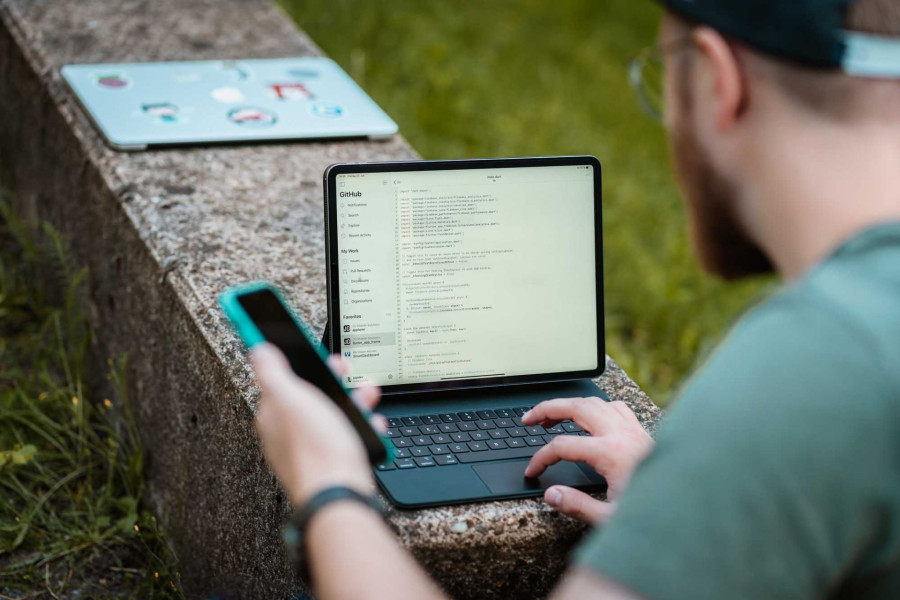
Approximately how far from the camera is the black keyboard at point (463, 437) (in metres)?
1.70

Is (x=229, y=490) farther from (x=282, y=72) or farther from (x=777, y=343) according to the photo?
(x=282, y=72)

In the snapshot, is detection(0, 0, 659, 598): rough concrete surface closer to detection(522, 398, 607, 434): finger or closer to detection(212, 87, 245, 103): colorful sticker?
detection(522, 398, 607, 434): finger


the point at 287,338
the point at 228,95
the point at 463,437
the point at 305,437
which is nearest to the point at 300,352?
the point at 287,338

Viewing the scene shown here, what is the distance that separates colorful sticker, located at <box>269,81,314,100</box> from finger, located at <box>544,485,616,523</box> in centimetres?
183

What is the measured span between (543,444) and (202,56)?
214 cm

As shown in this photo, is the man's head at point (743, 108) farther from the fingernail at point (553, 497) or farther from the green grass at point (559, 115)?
the green grass at point (559, 115)

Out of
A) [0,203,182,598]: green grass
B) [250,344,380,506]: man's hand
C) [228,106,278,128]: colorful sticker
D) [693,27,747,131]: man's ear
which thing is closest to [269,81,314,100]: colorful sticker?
[228,106,278,128]: colorful sticker

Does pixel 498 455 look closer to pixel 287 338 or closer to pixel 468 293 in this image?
pixel 468 293

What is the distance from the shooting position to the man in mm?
927

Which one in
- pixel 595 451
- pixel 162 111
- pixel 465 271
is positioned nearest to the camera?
pixel 595 451

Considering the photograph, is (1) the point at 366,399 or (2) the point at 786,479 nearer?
(2) the point at 786,479

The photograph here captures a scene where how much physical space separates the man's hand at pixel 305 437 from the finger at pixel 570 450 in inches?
14.7

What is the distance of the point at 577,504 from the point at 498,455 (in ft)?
0.61

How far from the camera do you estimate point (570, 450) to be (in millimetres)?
1578
